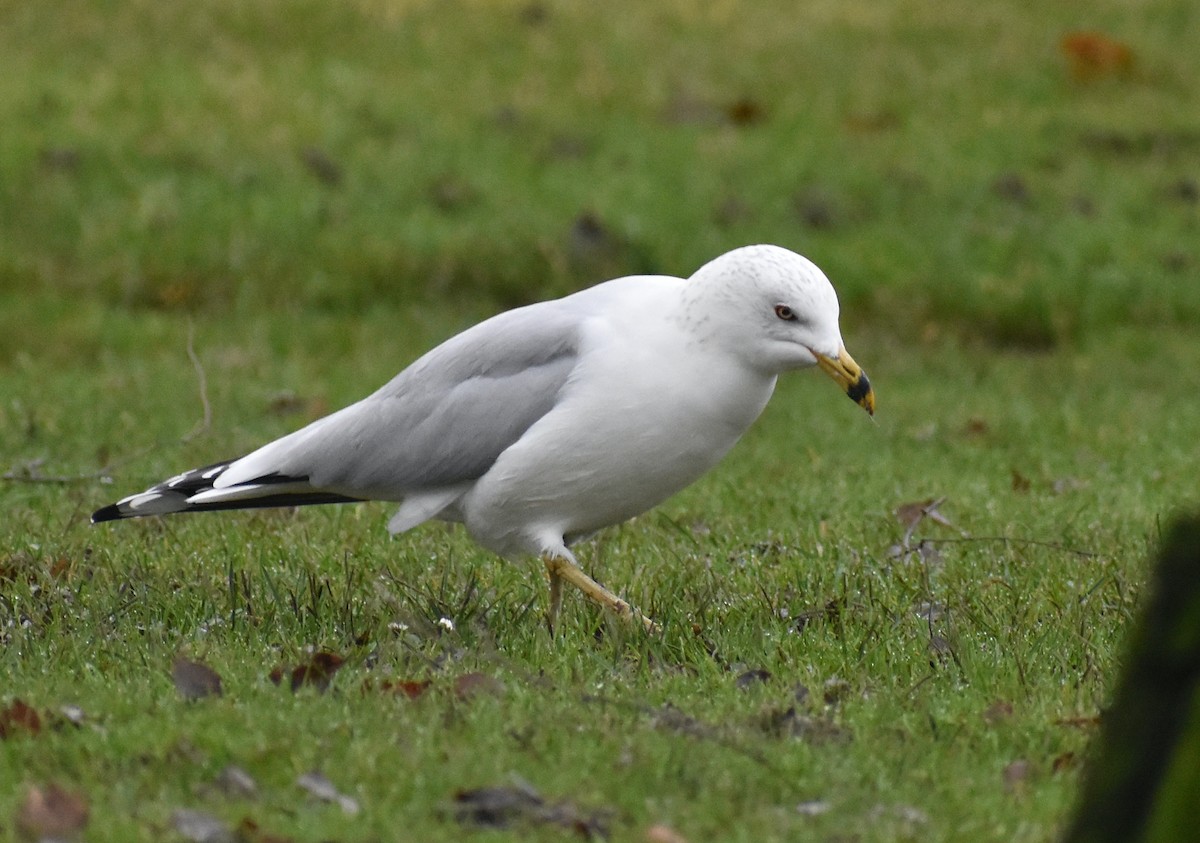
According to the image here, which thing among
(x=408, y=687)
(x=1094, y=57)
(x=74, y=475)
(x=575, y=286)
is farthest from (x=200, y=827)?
(x=1094, y=57)

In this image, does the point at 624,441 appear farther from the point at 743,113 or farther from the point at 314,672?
the point at 743,113

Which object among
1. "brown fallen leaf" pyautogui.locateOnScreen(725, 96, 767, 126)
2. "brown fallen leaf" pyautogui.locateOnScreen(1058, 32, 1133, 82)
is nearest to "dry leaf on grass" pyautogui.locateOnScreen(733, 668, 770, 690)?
"brown fallen leaf" pyautogui.locateOnScreen(725, 96, 767, 126)

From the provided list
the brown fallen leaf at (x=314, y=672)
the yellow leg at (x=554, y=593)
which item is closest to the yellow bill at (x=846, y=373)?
the yellow leg at (x=554, y=593)

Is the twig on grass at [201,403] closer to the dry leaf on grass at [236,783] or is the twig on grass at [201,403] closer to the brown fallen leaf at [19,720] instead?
the brown fallen leaf at [19,720]

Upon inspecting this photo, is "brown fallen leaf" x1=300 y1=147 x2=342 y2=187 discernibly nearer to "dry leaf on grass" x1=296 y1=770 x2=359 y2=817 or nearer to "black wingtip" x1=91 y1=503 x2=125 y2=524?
"black wingtip" x1=91 y1=503 x2=125 y2=524

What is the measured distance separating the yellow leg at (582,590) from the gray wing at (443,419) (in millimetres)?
328

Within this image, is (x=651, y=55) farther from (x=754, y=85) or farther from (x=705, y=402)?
(x=705, y=402)

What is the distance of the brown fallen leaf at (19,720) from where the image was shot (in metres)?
3.58

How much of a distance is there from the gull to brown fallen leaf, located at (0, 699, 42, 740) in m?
1.41

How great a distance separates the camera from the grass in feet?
11.5

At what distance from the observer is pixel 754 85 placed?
1441 centimetres

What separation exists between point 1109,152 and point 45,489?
9478 mm

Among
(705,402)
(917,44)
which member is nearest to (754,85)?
(917,44)

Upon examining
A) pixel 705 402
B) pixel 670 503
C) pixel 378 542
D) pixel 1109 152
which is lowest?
pixel 1109 152
